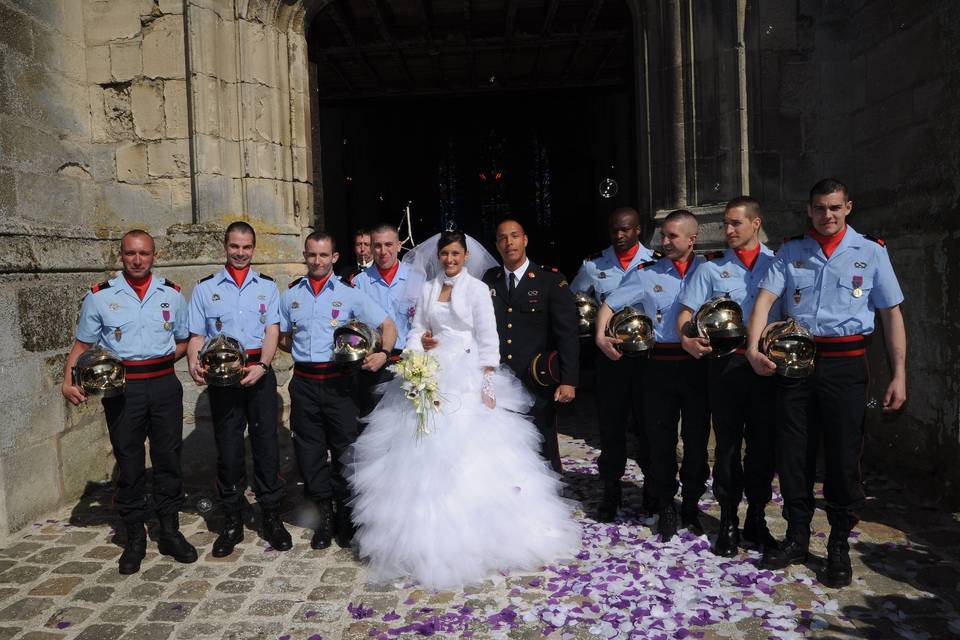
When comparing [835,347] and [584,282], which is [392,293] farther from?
[835,347]

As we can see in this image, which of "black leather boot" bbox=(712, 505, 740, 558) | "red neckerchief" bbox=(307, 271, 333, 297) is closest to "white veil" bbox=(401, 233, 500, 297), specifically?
"red neckerchief" bbox=(307, 271, 333, 297)

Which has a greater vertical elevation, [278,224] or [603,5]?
[603,5]

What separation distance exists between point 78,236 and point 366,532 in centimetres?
416

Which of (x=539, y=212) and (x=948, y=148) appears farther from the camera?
(x=539, y=212)

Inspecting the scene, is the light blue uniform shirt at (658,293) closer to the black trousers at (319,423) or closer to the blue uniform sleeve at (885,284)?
Answer: the blue uniform sleeve at (885,284)

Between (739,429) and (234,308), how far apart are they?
12.2ft

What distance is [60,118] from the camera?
6.41m

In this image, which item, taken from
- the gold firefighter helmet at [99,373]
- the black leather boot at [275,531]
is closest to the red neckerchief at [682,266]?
the black leather boot at [275,531]

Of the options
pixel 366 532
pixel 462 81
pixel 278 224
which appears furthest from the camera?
pixel 462 81

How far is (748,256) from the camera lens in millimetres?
4688

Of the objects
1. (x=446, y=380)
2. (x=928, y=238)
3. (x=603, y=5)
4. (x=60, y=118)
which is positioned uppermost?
(x=603, y=5)

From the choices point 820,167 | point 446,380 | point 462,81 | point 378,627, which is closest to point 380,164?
point 462,81

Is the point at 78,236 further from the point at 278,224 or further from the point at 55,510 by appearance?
the point at 55,510

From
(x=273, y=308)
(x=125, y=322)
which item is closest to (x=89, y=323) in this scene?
(x=125, y=322)
